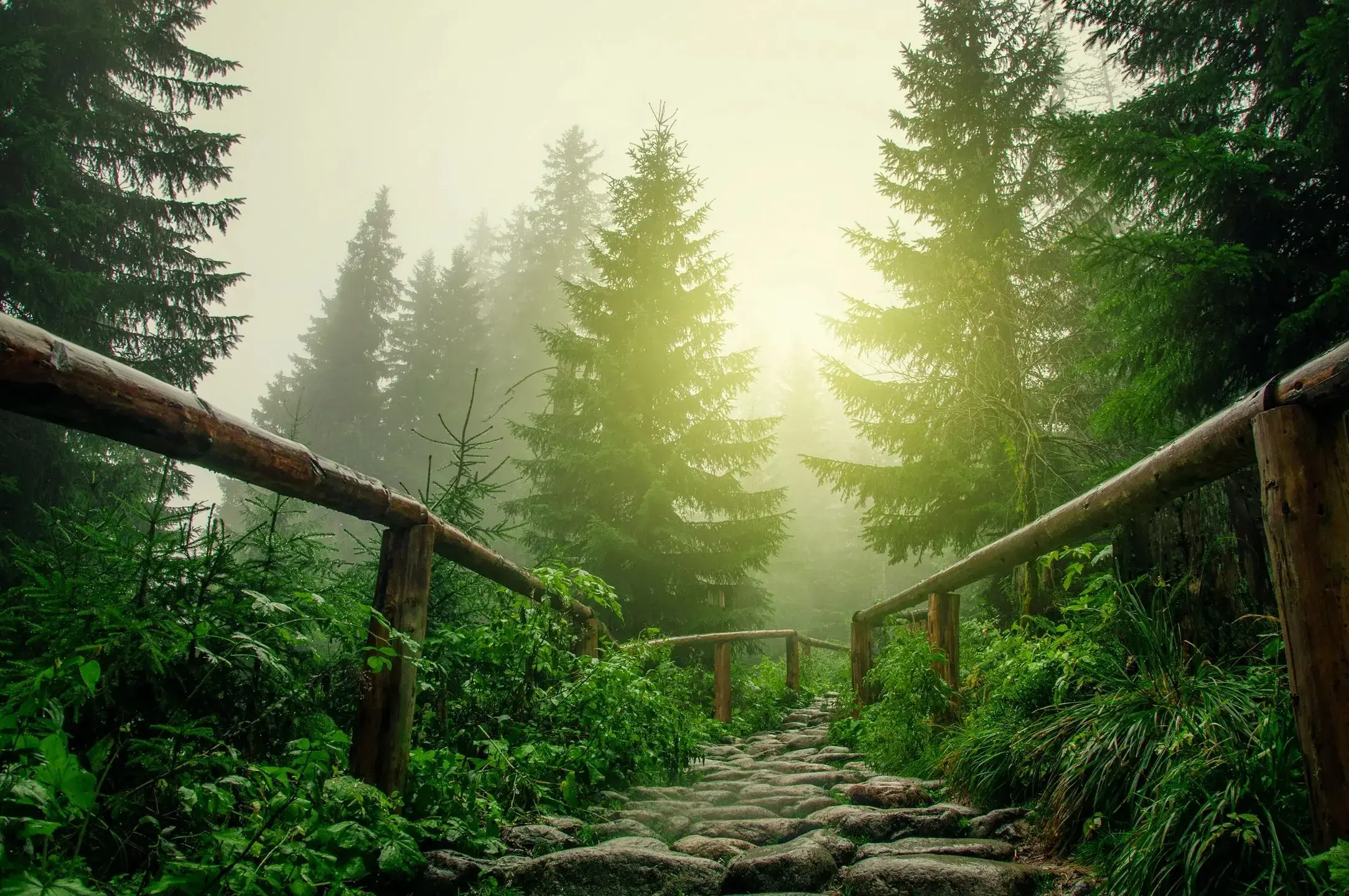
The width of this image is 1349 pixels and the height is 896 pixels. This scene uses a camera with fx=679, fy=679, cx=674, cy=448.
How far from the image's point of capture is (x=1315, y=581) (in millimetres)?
1822

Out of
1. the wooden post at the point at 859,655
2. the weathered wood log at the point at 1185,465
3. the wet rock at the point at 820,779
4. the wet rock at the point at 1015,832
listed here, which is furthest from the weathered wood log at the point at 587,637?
the wet rock at the point at 1015,832

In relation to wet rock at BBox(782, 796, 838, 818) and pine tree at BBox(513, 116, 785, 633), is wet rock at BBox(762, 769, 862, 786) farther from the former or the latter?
pine tree at BBox(513, 116, 785, 633)

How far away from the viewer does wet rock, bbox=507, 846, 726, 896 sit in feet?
8.04

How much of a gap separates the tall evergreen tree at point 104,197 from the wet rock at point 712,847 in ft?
39.6

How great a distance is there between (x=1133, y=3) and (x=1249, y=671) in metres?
8.73

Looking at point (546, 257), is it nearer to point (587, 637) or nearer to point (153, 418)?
point (587, 637)

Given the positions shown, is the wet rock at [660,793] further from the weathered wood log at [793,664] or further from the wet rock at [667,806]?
the weathered wood log at [793,664]

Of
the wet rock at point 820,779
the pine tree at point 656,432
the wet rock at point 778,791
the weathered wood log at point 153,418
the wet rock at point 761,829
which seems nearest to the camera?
the weathered wood log at point 153,418

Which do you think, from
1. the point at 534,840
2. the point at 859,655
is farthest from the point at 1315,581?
the point at 859,655

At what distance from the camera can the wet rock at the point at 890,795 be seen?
148 inches

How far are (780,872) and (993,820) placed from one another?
111 cm

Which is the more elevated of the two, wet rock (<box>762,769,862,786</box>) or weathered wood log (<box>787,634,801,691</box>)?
weathered wood log (<box>787,634,801,691</box>)

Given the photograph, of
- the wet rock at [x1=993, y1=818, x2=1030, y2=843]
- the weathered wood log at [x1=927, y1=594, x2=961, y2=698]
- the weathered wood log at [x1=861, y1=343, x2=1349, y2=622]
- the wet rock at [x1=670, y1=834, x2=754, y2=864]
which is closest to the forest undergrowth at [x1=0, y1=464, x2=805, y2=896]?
the wet rock at [x1=670, y1=834, x2=754, y2=864]

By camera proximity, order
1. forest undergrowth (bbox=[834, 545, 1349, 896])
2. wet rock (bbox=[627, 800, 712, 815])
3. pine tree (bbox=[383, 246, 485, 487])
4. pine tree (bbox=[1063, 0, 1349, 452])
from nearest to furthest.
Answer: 1. forest undergrowth (bbox=[834, 545, 1349, 896])
2. wet rock (bbox=[627, 800, 712, 815])
3. pine tree (bbox=[1063, 0, 1349, 452])
4. pine tree (bbox=[383, 246, 485, 487])
